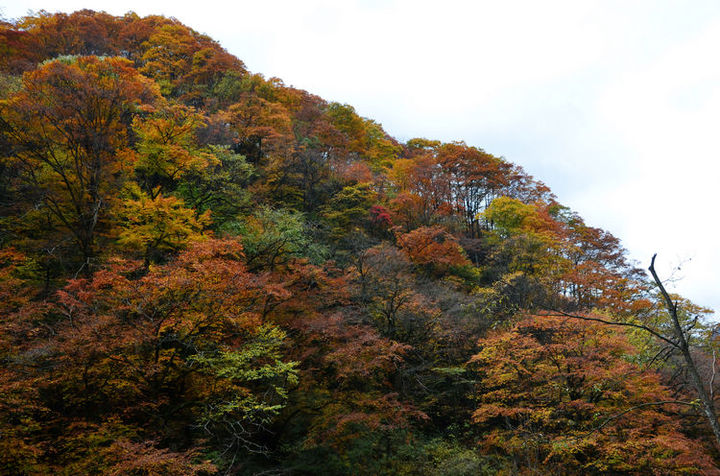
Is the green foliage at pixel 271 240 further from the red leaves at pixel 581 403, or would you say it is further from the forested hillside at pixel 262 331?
the red leaves at pixel 581 403

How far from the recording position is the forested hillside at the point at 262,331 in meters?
9.07

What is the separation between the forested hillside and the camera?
9070 mm

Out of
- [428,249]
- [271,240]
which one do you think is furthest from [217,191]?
[428,249]

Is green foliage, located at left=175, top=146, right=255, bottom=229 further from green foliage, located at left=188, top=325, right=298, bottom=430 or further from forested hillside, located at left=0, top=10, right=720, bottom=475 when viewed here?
green foliage, located at left=188, top=325, right=298, bottom=430

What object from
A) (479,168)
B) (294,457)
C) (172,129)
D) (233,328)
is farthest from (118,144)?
(479,168)

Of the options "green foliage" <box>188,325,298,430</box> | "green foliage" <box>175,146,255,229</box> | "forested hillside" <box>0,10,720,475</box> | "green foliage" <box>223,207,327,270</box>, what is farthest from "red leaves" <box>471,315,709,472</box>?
"green foliage" <box>175,146,255,229</box>

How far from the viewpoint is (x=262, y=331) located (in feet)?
37.2

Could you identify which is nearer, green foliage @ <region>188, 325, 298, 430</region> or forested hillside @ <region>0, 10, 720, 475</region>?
forested hillside @ <region>0, 10, 720, 475</region>

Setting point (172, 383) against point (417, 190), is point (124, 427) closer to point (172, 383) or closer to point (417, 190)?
point (172, 383)

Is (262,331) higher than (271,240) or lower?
lower

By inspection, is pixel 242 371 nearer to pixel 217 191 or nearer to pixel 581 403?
pixel 217 191

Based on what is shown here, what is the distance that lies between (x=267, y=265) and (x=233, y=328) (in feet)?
12.4

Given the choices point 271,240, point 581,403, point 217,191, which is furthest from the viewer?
point 217,191

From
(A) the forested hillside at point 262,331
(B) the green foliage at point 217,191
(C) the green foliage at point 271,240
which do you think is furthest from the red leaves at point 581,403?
(B) the green foliage at point 217,191
